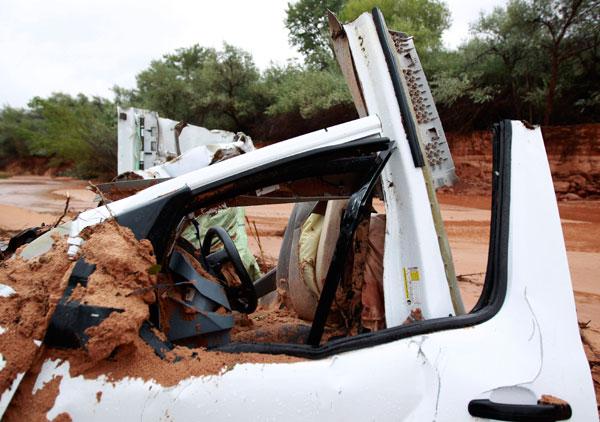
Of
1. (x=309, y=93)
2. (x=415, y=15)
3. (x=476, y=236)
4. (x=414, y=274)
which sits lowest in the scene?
(x=476, y=236)

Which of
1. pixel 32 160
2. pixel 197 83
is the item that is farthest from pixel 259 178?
pixel 32 160

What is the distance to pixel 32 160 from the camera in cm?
4647

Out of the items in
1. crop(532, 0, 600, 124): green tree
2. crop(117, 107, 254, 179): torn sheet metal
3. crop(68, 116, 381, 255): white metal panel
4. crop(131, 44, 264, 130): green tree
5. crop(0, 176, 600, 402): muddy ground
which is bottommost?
crop(0, 176, 600, 402): muddy ground

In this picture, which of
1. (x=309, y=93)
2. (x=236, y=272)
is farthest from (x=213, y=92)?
(x=236, y=272)

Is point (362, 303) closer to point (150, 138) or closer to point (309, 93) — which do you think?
point (150, 138)

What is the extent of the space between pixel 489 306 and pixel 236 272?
114 cm

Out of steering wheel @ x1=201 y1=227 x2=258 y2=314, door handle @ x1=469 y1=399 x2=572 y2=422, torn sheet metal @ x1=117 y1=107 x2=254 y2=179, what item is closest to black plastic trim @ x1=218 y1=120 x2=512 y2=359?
door handle @ x1=469 y1=399 x2=572 y2=422

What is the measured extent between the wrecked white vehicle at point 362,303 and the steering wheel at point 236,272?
0.06ft

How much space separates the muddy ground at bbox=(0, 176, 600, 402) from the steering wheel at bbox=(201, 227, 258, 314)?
691mm

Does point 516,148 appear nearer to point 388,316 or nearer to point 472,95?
point 388,316

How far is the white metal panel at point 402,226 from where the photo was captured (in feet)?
5.45

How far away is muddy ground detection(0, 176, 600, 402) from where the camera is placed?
4508 millimetres

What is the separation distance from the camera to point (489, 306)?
60.8 inches

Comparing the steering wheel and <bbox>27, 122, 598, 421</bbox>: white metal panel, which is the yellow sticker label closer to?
<bbox>27, 122, 598, 421</bbox>: white metal panel
